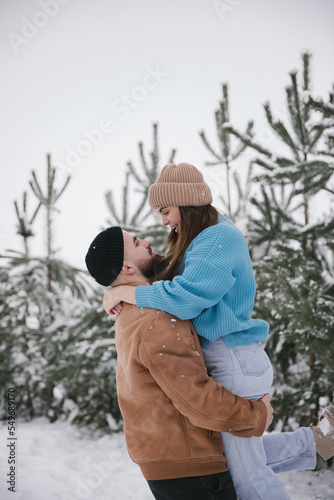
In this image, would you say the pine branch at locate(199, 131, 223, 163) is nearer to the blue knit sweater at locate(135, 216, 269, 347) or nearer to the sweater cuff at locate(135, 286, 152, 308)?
the blue knit sweater at locate(135, 216, 269, 347)

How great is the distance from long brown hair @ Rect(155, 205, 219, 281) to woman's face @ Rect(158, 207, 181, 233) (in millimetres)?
→ 32

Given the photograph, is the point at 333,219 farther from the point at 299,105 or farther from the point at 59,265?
the point at 59,265

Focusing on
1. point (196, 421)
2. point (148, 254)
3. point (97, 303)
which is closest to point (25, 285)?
point (97, 303)

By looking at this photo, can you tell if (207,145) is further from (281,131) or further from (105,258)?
(105,258)

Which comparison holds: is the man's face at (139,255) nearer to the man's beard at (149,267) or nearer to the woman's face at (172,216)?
the man's beard at (149,267)

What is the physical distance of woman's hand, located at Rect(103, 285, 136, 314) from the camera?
1865mm

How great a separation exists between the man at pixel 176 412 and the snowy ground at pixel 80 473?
8.10 ft

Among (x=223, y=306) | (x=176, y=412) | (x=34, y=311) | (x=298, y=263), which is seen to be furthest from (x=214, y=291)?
(x=34, y=311)

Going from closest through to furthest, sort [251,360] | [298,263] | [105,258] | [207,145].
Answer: [251,360] → [105,258] → [298,263] → [207,145]

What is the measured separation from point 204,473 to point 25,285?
7408 millimetres

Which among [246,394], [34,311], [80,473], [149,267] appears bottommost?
[80,473]

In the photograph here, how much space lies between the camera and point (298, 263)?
4.02 m

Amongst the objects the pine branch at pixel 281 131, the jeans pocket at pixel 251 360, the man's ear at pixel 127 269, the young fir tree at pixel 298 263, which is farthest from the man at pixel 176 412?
the pine branch at pixel 281 131

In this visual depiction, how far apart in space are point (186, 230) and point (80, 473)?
14.0ft
